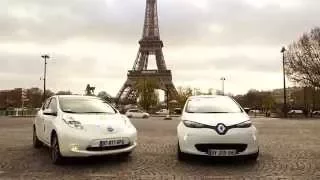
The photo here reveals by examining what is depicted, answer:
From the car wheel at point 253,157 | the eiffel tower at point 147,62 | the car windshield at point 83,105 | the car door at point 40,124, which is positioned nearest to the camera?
the car wheel at point 253,157

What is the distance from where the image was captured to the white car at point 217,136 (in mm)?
8781

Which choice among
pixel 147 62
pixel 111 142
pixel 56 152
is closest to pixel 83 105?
pixel 56 152

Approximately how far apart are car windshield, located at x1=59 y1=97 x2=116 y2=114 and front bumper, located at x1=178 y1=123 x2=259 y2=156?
2.03 m

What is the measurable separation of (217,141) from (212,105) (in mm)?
1624

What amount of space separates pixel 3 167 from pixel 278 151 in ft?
20.5

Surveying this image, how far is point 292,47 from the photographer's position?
5184 cm

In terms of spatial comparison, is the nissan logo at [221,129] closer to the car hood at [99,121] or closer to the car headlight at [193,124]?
the car headlight at [193,124]

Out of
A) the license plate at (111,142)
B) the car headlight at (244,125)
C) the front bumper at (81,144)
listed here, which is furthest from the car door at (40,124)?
the car headlight at (244,125)

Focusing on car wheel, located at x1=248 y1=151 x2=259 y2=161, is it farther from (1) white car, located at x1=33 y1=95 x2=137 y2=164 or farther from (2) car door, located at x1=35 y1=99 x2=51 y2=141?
(2) car door, located at x1=35 y1=99 x2=51 y2=141

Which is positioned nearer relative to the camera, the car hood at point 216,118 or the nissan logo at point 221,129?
the nissan logo at point 221,129

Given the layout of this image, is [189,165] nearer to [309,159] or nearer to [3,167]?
[309,159]

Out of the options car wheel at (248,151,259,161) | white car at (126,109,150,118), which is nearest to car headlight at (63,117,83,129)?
car wheel at (248,151,259,161)

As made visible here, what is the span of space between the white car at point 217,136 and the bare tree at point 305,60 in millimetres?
43109

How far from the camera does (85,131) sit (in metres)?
8.71
